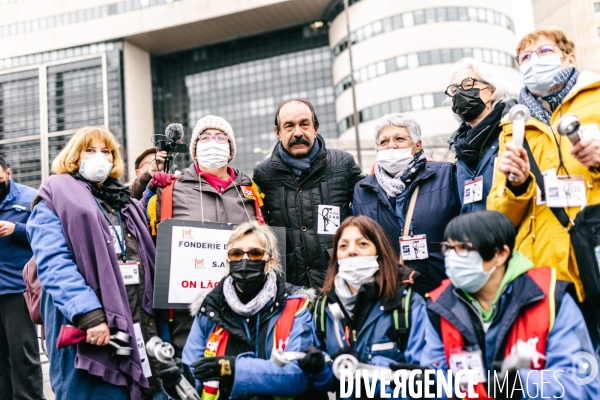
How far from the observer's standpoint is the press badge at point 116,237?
11.9ft

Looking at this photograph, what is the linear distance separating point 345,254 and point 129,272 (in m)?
1.60

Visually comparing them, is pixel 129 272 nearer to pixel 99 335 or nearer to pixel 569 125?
pixel 99 335

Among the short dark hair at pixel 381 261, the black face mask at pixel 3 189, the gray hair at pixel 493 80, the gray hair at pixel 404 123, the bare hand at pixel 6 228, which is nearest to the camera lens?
the short dark hair at pixel 381 261

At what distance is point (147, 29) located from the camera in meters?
51.7

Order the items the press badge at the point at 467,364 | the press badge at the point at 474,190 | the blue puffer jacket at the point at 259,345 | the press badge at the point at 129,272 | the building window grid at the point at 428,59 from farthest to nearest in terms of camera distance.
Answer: the building window grid at the point at 428,59, the press badge at the point at 129,272, the press badge at the point at 474,190, the blue puffer jacket at the point at 259,345, the press badge at the point at 467,364

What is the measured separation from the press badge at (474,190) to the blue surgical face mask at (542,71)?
0.69m

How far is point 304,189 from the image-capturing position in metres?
4.20

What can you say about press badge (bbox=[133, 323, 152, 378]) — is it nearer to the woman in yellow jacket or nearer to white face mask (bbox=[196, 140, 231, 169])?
white face mask (bbox=[196, 140, 231, 169])

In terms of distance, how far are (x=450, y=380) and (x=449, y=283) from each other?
530 mm

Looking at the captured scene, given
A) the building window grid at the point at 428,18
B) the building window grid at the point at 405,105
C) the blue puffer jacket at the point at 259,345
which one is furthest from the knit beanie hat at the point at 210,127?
the building window grid at the point at 428,18

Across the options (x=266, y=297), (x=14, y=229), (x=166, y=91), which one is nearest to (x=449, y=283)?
(x=266, y=297)

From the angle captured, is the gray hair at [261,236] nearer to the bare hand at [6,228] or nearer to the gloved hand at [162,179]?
the gloved hand at [162,179]

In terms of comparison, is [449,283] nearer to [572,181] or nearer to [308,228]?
[572,181]

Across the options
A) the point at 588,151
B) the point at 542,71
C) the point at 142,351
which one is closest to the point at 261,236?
the point at 142,351
